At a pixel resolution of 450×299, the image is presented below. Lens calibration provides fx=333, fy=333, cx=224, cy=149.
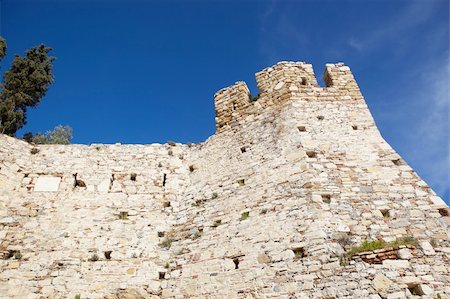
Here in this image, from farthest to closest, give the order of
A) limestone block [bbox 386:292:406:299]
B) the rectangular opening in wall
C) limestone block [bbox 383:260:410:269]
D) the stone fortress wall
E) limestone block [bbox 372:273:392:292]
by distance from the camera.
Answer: the rectangular opening in wall, the stone fortress wall, limestone block [bbox 383:260:410:269], limestone block [bbox 372:273:392:292], limestone block [bbox 386:292:406:299]

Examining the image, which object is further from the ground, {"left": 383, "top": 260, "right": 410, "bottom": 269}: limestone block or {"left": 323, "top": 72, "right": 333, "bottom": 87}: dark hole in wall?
{"left": 323, "top": 72, "right": 333, "bottom": 87}: dark hole in wall

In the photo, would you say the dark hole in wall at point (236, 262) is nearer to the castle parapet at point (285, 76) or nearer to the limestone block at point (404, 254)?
the limestone block at point (404, 254)

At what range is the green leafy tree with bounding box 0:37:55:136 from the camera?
15.6 meters

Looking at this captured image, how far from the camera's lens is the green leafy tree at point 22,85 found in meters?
15.6

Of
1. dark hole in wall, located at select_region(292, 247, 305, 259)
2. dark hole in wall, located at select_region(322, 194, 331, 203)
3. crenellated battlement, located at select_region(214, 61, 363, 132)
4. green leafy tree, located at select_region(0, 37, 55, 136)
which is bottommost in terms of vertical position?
dark hole in wall, located at select_region(292, 247, 305, 259)

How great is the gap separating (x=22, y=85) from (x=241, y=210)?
1440cm

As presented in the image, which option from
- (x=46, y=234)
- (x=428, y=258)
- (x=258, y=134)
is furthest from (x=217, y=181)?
(x=428, y=258)

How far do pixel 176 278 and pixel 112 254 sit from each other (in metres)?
1.73

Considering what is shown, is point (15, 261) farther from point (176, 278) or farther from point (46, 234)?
point (176, 278)

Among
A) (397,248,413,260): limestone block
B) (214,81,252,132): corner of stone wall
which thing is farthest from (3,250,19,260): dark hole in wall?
(397,248,413,260): limestone block

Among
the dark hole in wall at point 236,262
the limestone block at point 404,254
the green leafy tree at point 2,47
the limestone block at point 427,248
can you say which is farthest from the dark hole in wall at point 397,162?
the green leafy tree at point 2,47

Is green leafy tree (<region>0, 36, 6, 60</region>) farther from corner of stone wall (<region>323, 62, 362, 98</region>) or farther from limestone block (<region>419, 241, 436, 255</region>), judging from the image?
limestone block (<region>419, 241, 436, 255</region>)

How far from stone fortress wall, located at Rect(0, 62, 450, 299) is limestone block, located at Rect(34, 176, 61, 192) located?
0.06 metres

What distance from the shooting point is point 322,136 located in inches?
340
